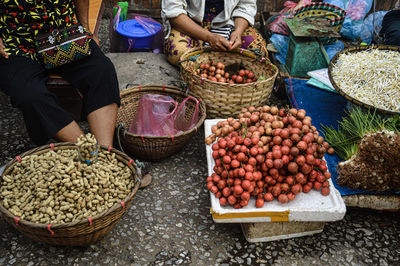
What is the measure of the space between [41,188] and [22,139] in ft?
4.27

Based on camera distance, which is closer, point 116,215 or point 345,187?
point 116,215

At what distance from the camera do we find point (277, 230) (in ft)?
6.80

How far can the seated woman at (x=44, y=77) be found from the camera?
7.15 ft

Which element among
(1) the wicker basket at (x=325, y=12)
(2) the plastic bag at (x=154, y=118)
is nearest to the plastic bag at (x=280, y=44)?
(1) the wicker basket at (x=325, y=12)

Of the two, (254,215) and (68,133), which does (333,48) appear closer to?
(254,215)

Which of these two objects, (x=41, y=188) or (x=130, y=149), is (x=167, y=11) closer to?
(x=130, y=149)

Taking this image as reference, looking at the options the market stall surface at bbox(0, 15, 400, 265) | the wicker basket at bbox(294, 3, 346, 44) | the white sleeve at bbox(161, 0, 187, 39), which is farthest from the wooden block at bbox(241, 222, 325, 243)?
the wicker basket at bbox(294, 3, 346, 44)

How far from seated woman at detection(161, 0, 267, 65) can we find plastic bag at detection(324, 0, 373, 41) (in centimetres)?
148

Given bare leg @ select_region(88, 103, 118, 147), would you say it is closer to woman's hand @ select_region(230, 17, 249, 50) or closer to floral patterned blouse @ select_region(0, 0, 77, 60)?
floral patterned blouse @ select_region(0, 0, 77, 60)

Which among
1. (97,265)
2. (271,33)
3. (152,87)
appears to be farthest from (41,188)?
(271,33)

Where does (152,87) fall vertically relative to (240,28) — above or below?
below

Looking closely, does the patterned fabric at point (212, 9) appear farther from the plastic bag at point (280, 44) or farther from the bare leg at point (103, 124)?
the bare leg at point (103, 124)

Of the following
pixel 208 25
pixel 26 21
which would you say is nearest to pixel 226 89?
pixel 208 25

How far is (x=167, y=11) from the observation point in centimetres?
313
